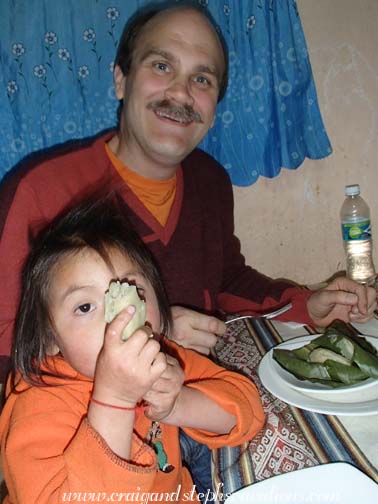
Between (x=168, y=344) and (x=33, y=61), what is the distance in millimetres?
1322

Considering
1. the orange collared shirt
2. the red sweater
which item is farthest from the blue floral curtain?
the orange collared shirt

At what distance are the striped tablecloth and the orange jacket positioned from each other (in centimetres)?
3

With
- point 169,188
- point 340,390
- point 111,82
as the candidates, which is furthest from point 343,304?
point 111,82

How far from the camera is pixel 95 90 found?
184 centimetres

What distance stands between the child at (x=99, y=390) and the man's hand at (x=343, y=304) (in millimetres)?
410

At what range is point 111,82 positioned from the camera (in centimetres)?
184

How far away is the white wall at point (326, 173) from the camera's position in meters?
2.02

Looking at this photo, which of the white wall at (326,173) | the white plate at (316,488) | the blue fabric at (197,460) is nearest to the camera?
the white plate at (316,488)

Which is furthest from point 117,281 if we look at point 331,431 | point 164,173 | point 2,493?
point 2,493

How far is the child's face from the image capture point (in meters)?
0.79

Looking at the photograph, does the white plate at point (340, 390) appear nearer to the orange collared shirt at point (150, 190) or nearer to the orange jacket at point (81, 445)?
the orange jacket at point (81, 445)

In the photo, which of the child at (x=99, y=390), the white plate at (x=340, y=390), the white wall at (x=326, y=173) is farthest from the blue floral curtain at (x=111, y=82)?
the white plate at (x=340, y=390)

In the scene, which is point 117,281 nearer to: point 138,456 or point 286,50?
point 138,456

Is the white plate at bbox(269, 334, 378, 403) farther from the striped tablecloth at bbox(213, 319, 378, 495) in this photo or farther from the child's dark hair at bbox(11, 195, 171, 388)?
the child's dark hair at bbox(11, 195, 171, 388)
